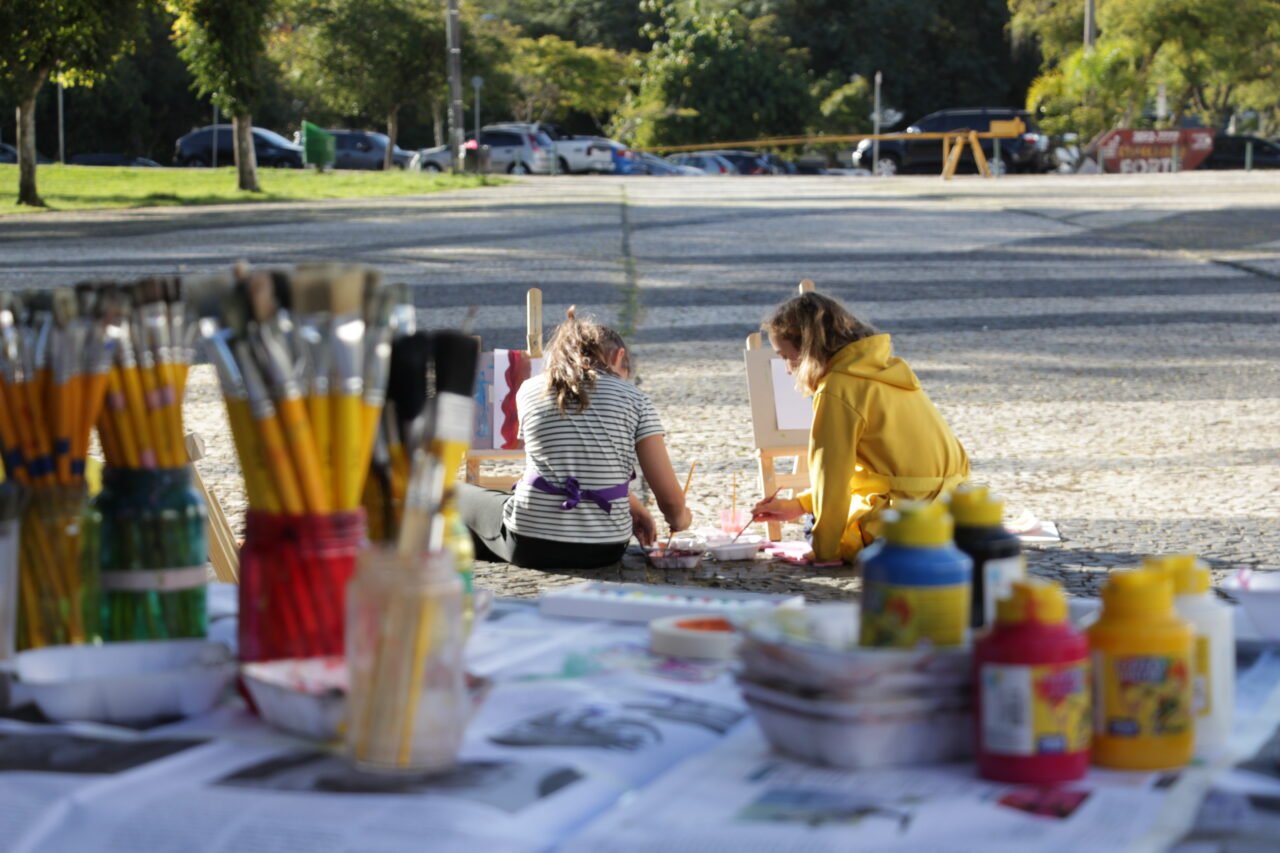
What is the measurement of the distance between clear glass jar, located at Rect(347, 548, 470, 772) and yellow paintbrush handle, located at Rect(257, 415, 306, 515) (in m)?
0.16

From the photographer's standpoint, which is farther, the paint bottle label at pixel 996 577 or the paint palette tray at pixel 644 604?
the paint palette tray at pixel 644 604

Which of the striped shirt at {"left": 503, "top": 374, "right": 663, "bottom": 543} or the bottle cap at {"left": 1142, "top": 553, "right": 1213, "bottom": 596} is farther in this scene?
the striped shirt at {"left": 503, "top": 374, "right": 663, "bottom": 543}

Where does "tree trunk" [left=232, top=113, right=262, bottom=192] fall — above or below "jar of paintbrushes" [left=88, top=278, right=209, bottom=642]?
above

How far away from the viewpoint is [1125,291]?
12.5 meters

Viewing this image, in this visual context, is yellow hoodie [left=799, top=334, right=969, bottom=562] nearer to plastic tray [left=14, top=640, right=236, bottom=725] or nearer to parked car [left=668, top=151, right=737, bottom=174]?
plastic tray [left=14, top=640, right=236, bottom=725]

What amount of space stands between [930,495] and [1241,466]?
202 centimetres

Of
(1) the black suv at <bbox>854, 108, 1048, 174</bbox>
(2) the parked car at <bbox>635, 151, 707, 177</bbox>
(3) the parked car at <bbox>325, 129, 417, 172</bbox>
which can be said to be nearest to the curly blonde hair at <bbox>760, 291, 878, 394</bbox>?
(1) the black suv at <bbox>854, 108, 1048, 174</bbox>

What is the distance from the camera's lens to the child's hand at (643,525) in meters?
5.57

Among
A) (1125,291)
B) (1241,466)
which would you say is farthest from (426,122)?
(1241,466)

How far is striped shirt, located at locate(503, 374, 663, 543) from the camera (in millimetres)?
5332

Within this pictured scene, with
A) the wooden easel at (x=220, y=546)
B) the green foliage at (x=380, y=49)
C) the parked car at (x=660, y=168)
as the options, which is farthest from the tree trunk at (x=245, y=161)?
the wooden easel at (x=220, y=546)

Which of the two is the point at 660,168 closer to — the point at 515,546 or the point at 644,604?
the point at 515,546

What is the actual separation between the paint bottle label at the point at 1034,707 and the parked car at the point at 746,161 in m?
43.3

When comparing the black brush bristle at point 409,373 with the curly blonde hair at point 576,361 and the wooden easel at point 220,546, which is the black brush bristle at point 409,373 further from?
the curly blonde hair at point 576,361
